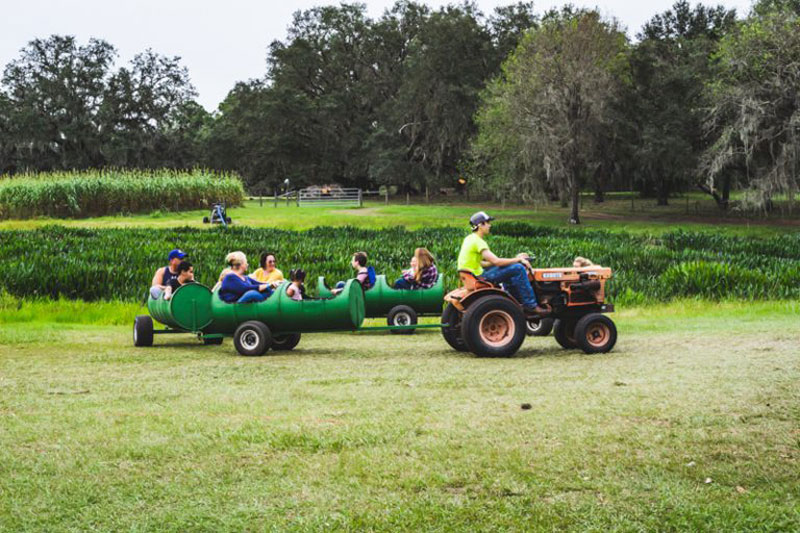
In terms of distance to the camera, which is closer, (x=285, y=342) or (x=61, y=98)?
(x=285, y=342)

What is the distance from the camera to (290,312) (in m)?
11.3

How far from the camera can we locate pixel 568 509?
196 inches

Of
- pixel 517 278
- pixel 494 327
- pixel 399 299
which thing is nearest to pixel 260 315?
pixel 494 327

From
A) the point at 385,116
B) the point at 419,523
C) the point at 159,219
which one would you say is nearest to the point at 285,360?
the point at 419,523

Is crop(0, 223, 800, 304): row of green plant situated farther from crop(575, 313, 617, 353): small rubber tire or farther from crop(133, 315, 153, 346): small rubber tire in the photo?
crop(575, 313, 617, 353): small rubber tire

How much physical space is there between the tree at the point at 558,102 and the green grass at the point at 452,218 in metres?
3.39

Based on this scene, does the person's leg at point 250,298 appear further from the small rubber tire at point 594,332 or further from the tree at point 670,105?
the tree at point 670,105

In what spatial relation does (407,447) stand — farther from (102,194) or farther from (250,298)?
(102,194)

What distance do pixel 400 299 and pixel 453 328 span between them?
334 centimetres

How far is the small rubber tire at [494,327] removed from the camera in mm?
10453

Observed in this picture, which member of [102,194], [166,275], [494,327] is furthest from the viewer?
[102,194]

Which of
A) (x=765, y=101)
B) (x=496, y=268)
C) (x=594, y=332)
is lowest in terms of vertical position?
(x=594, y=332)

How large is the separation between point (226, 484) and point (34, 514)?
3.58ft

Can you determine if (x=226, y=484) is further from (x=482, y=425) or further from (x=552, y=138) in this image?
(x=552, y=138)
